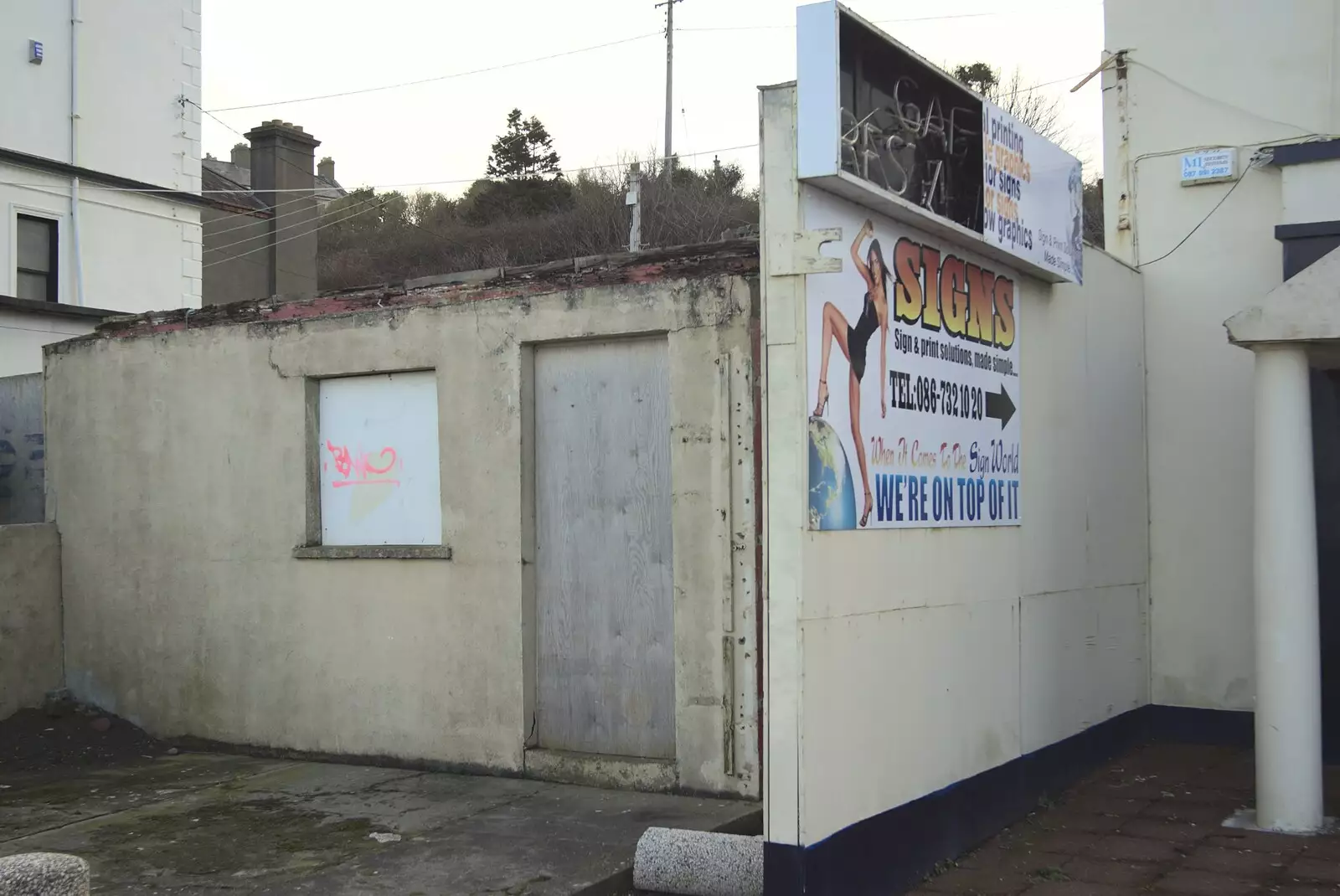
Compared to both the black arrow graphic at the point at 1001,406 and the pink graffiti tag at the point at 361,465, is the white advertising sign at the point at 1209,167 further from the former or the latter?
the pink graffiti tag at the point at 361,465

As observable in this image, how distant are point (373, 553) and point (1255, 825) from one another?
5712 millimetres

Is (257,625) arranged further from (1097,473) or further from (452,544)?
(1097,473)

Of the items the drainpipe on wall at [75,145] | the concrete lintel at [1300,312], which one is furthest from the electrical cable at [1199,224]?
the drainpipe on wall at [75,145]

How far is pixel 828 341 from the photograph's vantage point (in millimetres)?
5527

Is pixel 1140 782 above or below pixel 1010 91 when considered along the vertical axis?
below

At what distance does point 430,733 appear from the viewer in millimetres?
8484

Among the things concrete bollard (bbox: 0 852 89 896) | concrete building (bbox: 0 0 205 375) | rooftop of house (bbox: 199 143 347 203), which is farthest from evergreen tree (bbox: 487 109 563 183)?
concrete bollard (bbox: 0 852 89 896)

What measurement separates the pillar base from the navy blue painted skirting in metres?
1.03

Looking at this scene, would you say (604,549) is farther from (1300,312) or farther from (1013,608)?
(1300,312)

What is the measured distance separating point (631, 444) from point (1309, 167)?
5243 millimetres

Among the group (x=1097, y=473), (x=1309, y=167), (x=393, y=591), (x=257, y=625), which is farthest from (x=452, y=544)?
(x=1309, y=167)

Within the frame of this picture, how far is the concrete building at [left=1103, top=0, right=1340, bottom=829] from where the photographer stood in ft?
29.3

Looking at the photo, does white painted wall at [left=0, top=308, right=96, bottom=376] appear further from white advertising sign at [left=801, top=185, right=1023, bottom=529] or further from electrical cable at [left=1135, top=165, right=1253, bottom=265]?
white advertising sign at [left=801, top=185, right=1023, bottom=529]

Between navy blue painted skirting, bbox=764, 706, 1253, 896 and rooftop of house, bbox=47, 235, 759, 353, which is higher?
rooftop of house, bbox=47, 235, 759, 353
